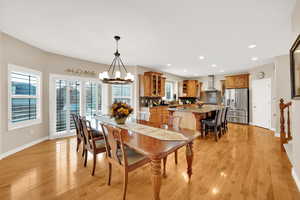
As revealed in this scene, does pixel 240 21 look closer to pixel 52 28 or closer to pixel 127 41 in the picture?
pixel 127 41

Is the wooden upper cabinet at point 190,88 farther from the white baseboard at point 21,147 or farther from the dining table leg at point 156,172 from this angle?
the dining table leg at point 156,172

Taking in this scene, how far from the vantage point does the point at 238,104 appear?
6578 mm

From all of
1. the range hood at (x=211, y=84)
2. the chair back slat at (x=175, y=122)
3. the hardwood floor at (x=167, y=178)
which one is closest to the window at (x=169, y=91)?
the range hood at (x=211, y=84)

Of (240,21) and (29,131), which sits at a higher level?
(240,21)

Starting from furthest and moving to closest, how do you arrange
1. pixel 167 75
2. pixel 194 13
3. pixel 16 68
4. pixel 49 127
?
1. pixel 167 75
2. pixel 49 127
3. pixel 16 68
4. pixel 194 13

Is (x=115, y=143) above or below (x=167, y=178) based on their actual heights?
above

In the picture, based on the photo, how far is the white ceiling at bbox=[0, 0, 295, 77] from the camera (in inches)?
77.5

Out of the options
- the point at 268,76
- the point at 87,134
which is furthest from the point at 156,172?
the point at 268,76

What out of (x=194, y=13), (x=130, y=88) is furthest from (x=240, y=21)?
(x=130, y=88)

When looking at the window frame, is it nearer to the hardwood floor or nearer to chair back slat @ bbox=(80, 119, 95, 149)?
the hardwood floor

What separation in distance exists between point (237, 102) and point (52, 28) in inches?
300

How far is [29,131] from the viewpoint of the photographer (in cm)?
358

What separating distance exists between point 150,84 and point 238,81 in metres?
4.47

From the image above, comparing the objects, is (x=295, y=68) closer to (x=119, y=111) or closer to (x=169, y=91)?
(x=119, y=111)
